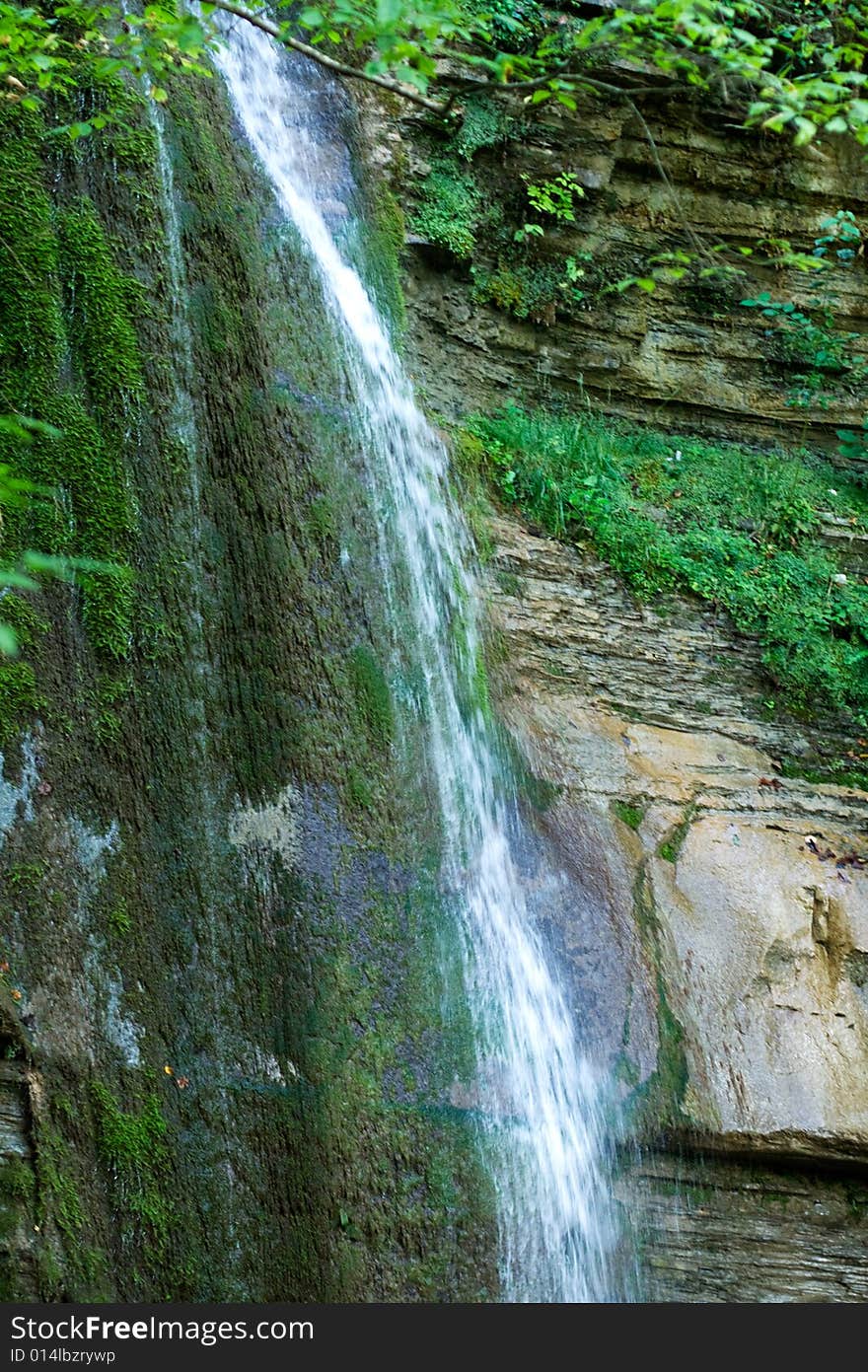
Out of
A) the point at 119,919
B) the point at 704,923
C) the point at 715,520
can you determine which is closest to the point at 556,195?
the point at 715,520

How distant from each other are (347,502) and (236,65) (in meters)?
2.90

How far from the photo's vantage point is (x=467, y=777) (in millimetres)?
5289

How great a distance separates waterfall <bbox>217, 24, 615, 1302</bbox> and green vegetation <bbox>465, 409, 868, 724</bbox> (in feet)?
3.26

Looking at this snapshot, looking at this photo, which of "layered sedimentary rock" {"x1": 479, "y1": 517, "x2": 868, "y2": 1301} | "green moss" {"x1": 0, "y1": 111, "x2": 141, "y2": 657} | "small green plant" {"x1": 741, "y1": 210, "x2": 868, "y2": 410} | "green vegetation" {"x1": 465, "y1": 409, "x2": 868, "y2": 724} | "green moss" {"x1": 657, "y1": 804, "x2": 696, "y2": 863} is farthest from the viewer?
"small green plant" {"x1": 741, "y1": 210, "x2": 868, "y2": 410}

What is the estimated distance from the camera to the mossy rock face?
392 cm

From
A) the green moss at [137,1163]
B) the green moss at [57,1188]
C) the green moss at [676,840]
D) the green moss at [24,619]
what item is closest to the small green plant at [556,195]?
the green moss at [676,840]

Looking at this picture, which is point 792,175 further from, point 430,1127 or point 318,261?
point 430,1127

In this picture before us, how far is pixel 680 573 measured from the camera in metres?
7.15

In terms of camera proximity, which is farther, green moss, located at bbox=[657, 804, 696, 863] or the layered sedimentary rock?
green moss, located at bbox=[657, 804, 696, 863]

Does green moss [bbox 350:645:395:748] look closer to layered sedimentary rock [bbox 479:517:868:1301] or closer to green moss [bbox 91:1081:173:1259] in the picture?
layered sedimentary rock [bbox 479:517:868:1301]

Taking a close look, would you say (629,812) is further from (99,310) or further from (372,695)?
(99,310)

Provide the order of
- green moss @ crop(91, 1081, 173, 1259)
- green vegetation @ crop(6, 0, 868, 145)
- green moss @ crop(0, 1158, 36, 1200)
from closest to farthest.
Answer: green moss @ crop(0, 1158, 36, 1200)
green moss @ crop(91, 1081, 173, 1259)
green vegetation @ crop(6, 0, 868, 145)

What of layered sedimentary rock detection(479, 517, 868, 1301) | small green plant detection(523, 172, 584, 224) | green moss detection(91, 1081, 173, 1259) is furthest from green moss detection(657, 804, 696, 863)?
small green plant detection(523, 172, 584, 224)

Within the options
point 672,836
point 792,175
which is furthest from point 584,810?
point 792,175
